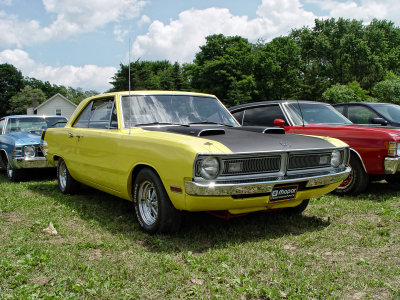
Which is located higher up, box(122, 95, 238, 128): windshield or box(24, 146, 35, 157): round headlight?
box(122, 95, 238, 128): windshield

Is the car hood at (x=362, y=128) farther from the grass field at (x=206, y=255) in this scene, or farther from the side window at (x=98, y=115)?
the side window at (x=98, y=115)

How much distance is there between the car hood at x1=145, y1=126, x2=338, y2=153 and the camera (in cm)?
383

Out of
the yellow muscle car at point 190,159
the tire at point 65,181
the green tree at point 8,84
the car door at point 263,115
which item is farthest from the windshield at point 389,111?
the green tree at point 8,84

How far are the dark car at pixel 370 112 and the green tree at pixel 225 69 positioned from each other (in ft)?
142

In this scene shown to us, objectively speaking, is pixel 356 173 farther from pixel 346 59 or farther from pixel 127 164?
pixel 346 59

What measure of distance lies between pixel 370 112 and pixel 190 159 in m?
5.89

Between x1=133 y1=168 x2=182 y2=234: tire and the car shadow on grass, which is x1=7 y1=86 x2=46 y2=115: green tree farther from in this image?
x1=133 y1=168 x2=182 y2=234: tire

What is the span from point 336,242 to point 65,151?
4363 mm

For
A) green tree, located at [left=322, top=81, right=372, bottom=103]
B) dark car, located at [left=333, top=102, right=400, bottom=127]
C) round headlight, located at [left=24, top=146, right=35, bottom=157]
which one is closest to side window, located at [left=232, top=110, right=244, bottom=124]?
dark car, located at [left=333, top=102, right=400, bottom=127]

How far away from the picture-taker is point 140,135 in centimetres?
437

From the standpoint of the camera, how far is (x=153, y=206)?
4.31 m

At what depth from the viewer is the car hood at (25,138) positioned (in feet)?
26.7

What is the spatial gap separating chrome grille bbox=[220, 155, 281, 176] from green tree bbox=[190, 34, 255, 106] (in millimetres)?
47920

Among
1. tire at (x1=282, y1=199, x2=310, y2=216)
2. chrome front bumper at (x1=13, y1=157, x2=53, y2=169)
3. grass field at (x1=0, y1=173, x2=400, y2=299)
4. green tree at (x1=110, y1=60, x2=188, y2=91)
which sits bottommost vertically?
grass field at (x1=0, y1=173, x2=400, y2=299)
